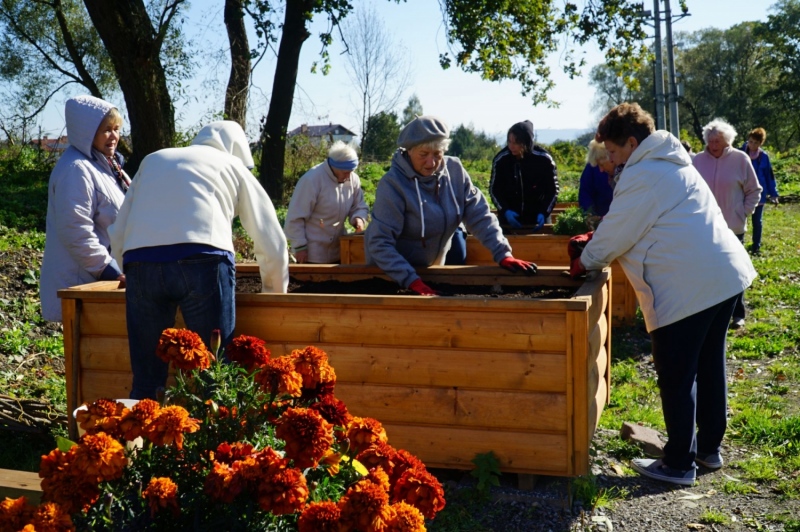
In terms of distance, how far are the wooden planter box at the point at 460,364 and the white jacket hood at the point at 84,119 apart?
0.81m

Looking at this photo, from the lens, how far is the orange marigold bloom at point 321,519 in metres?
1.72

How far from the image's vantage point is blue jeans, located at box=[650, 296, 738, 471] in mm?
3861

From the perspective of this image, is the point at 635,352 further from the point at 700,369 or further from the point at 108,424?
the point at 108,424

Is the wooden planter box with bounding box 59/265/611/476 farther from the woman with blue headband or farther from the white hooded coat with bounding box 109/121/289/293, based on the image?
the woman with blue headband

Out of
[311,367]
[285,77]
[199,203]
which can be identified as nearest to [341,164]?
[199,203]

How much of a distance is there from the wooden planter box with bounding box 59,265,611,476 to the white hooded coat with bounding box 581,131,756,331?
31cm

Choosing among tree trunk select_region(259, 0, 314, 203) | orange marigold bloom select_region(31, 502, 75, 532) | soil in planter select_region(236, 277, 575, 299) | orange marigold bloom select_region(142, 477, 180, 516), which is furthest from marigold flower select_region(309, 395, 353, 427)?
tree trunk select_region(259, 0, 314, 203)

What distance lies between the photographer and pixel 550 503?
3.67 m

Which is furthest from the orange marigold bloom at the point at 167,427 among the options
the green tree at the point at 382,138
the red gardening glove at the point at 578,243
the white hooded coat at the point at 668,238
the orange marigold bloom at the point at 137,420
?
the green tree at the point at 382,138

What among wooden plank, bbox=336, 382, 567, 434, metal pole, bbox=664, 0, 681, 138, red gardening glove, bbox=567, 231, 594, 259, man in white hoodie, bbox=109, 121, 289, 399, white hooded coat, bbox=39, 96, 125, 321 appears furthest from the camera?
metal pole, bbox=664, 0, 681, 138

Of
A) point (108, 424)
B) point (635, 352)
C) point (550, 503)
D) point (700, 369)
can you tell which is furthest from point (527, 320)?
point (635, 352)

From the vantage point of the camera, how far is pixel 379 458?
204 cm

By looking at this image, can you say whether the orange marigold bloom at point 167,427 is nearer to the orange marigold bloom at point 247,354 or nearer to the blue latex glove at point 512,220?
the orange marigold bloom at point 247,354

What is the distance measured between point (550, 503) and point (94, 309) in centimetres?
249
